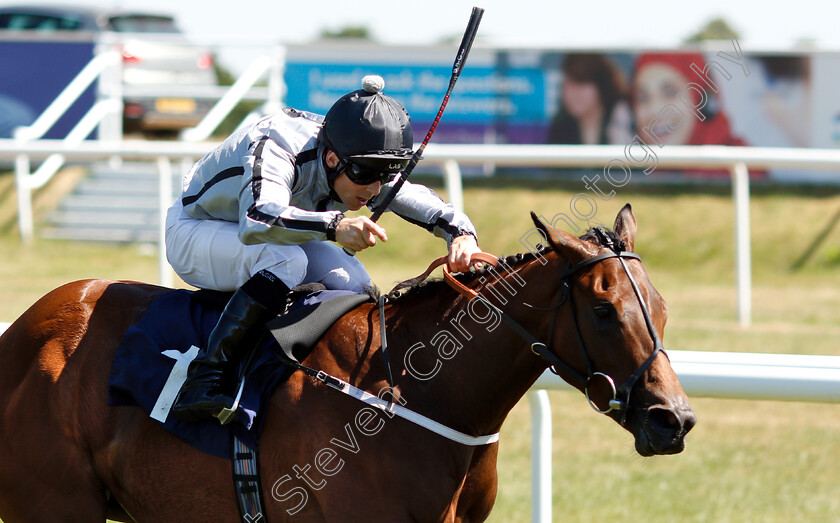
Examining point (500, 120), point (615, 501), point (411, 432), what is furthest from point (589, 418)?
point (500, 120)

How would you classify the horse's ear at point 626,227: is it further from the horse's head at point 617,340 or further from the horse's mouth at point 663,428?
the horse's mouth at point 663,428

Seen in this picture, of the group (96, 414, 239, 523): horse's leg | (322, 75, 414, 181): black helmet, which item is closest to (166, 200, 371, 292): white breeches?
(322, 75, 414, 181): black helmet

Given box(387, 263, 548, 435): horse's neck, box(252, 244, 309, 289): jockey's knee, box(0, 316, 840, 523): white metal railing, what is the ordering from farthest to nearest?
1. box(0, 316, 840, 523): white metal railing
2. box(252, 244, 309, 289): jockey's knee
3. box(387, 263, 548, 435): horse's neck

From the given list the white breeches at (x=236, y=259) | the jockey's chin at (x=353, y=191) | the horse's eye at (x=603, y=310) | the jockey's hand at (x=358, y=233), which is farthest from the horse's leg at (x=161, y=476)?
the horse's eye at (x=603, y=310)

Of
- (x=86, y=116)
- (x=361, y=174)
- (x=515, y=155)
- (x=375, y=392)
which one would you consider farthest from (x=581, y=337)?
(x=86, y=116)

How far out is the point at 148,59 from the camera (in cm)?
1423

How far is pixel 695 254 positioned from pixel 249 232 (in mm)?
9838

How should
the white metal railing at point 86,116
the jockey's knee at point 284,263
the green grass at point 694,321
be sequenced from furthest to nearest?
1. the white metal railing at point 86,116
2. the green grass at point 694,321
3. the jockey's knee at point 284,263

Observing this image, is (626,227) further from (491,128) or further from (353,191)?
(491,128)

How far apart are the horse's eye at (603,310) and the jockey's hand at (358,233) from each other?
1.90ft

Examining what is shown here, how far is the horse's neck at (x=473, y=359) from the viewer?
2729 mm

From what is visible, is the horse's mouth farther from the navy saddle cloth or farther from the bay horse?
the navy saddle cloth

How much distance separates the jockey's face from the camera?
290 cm

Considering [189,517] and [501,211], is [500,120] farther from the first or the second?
[189,517]
